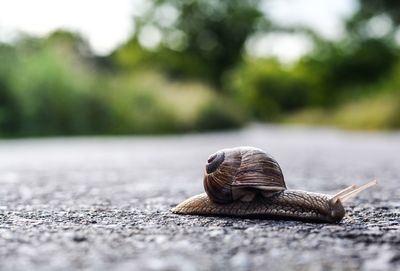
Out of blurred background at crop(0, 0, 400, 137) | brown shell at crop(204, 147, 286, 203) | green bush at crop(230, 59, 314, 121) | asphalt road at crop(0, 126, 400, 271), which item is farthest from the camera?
green bush at crop(230, 59, 314, 121)

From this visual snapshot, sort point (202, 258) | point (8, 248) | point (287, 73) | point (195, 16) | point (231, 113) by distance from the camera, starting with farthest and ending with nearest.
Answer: point (287, 73)
point (195, 16)
point (231, 113)
point (8, 248)
point (202, 258)

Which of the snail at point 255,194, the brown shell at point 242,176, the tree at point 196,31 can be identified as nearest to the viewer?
the snail at point 255,194

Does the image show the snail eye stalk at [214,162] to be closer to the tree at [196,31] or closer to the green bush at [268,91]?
the tree at [196,31]

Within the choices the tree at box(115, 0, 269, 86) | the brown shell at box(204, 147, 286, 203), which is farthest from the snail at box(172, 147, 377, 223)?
the tree at box(115, 0, 269, 86)

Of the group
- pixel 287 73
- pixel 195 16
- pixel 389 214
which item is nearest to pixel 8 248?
pixel 389 214

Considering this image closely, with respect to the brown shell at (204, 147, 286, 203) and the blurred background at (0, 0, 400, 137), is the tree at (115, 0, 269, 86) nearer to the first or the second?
the blurred background at (0, 0, 400, 137)

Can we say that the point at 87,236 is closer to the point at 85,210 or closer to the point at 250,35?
the point at 85,210

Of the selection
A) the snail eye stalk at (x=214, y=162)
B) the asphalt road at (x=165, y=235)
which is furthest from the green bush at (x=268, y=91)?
the snail eye stalk at (x=214, y=162)
